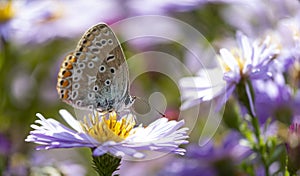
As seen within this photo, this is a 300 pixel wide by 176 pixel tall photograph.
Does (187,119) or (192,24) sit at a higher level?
(192,24)

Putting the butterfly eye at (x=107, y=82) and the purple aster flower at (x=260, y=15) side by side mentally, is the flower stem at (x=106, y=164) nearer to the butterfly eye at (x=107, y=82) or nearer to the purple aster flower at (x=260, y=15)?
the butterfly eye at (x=107, y=82)

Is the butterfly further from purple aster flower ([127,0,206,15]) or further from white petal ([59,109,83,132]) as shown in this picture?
purple aster flower ([127,0,206,15])

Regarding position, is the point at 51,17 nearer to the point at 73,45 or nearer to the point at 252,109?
the point at 73,45

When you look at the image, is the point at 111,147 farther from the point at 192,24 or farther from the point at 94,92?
the point at 192,24

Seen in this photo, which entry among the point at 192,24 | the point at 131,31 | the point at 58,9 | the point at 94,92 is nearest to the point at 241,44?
the point at 94,92

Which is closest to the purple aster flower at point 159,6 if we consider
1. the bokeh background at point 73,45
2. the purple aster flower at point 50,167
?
the bokeh background at point 73,45
